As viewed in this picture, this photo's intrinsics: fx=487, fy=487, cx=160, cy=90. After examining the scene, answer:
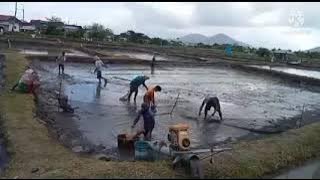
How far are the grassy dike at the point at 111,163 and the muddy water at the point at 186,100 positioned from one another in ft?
5.12

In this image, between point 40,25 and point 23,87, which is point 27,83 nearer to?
point 23,87

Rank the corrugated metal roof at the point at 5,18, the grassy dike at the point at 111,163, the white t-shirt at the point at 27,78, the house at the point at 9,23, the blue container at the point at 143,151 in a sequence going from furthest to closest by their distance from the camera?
the corrugated metal roof at the point at 5,18 < the house at the point at 9,23 < the white t-shirt at the point at 27,78 < the blue container at the point at 143,151 < the grassy dike at the point at 111,163

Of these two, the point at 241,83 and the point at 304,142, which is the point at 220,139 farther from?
the point at 241,83

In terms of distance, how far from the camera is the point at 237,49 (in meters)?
A: 74.4

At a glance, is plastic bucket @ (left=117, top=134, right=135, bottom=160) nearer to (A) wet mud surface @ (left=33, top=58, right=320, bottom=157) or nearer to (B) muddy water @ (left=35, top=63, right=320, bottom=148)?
(A) wet mud surface @ (left=33, top=58, right=320, bottom=157)

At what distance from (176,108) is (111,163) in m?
8.96

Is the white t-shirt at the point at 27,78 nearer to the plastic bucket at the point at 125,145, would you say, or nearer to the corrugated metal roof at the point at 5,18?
the plastic bucket at the point at 125,145

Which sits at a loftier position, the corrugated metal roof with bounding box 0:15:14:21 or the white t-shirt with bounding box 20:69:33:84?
the corrugated metal roof with bounding box 0:15:14:21

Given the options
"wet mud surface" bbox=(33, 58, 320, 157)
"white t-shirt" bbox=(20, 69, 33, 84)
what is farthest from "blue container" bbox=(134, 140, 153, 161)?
"white t-shirt" bbox=(20, 69, 33, 84)

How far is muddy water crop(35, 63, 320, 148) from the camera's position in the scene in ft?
48.3

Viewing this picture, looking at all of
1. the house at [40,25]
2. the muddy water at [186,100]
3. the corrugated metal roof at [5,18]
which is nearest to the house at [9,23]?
the corrugated metal roof at [5,18]

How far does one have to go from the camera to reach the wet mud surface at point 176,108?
14055 millimetres

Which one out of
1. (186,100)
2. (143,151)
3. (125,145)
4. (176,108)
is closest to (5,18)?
(186,100)

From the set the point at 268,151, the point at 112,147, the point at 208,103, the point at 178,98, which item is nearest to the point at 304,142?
the point at 268,151
